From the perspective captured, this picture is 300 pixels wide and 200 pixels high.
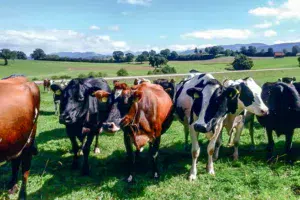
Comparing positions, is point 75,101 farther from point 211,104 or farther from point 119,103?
point 211,104

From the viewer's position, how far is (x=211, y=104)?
22.4 ft

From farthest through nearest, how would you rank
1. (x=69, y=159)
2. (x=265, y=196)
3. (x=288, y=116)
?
1. (x=69, y=159)
2. (x=288, y=116)
3. (x=265, y=196)

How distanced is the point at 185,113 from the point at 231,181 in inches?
86.4

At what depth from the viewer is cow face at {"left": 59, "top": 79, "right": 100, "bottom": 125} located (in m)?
7.92

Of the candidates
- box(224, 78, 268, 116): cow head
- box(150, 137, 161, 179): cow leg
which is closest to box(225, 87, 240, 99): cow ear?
box(224, 78, 268, 116): cow head

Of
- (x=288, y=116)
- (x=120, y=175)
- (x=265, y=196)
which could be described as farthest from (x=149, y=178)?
(x=288, y=116)

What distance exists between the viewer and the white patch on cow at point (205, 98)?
6687mm

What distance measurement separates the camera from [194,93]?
7148 mm

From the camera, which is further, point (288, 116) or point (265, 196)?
point (288, 116)

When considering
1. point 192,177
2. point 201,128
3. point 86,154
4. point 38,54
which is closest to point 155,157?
point 192,177

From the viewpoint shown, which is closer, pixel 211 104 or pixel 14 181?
pixel 211 104

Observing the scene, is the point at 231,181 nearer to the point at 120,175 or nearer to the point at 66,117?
the point at 120,175

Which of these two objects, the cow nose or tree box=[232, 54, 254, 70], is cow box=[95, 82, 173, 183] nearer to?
the cow nose

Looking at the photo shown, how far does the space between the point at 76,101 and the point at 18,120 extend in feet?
9.11
